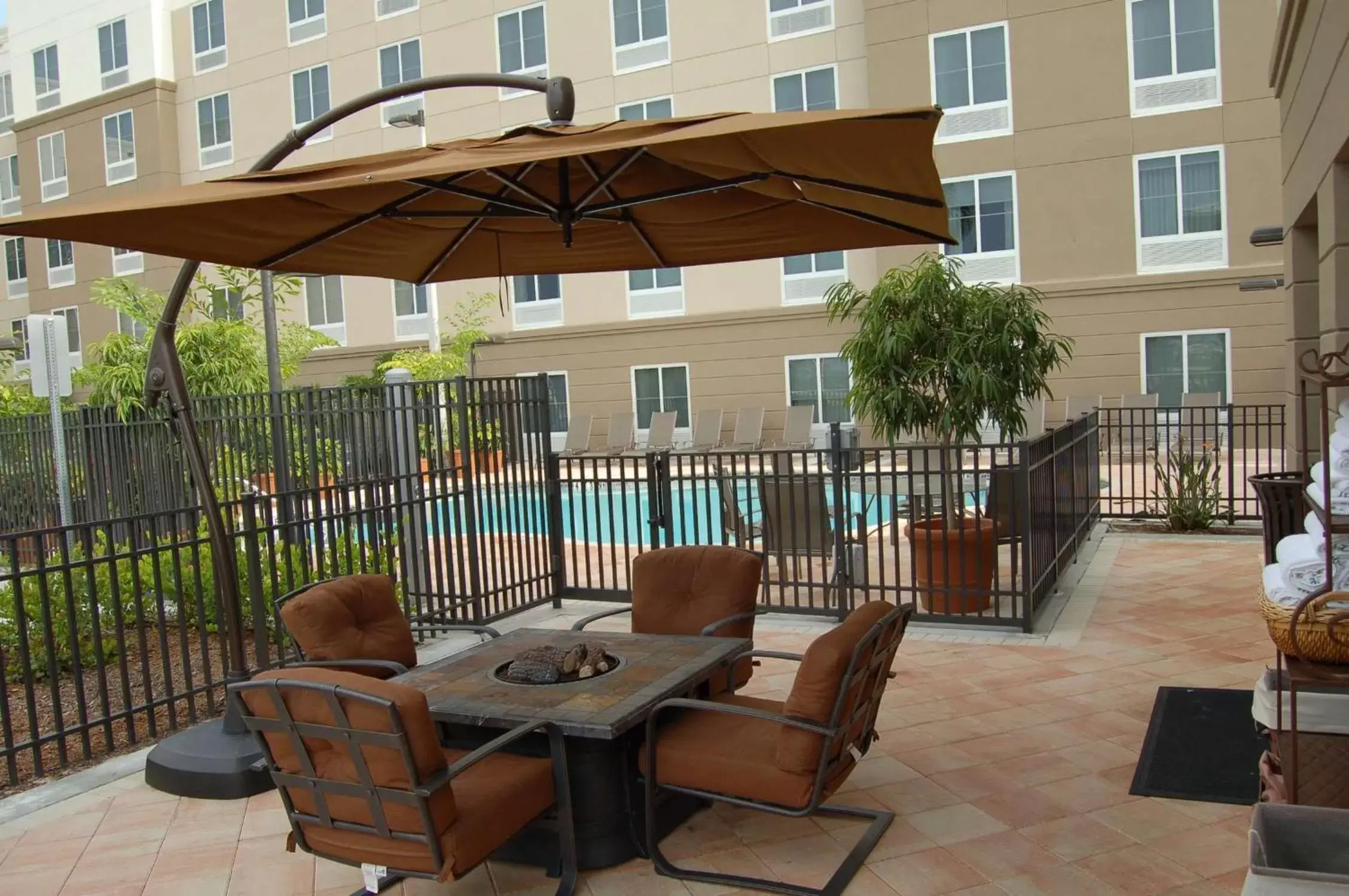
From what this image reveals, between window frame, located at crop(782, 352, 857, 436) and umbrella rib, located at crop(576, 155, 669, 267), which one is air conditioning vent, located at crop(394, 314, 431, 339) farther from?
umbrella rib, located at crop(576, 155, 669, 267)

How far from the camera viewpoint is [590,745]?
3787mm

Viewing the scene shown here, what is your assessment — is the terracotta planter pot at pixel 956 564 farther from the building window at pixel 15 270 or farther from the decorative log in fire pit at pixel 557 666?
the building window at pixel 15 270

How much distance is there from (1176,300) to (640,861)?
17.5 m

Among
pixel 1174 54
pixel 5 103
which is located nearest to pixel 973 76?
pixel 1174 54

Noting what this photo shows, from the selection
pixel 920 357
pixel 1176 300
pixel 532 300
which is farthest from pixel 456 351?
pixel 920 357

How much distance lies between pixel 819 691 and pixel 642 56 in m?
21.2

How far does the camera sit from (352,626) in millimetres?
4500

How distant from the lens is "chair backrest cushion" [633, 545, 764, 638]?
488 centimetres

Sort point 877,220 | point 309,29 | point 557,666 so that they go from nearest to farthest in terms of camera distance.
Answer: point 557,666 → point 877,220 → point 309,29

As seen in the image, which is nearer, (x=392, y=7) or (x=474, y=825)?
(x=474, y=825)

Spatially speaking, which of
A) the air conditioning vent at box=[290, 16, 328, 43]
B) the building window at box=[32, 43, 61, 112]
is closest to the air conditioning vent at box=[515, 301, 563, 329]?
the air conditioning vent at box=[290, 16, 328, 43]

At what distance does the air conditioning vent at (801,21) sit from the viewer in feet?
Answer: 67.9

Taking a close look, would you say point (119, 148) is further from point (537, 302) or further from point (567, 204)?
point (567, 204)

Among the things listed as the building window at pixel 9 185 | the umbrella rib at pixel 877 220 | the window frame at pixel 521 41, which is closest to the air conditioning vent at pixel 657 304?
the window frame at pixel 521 41
